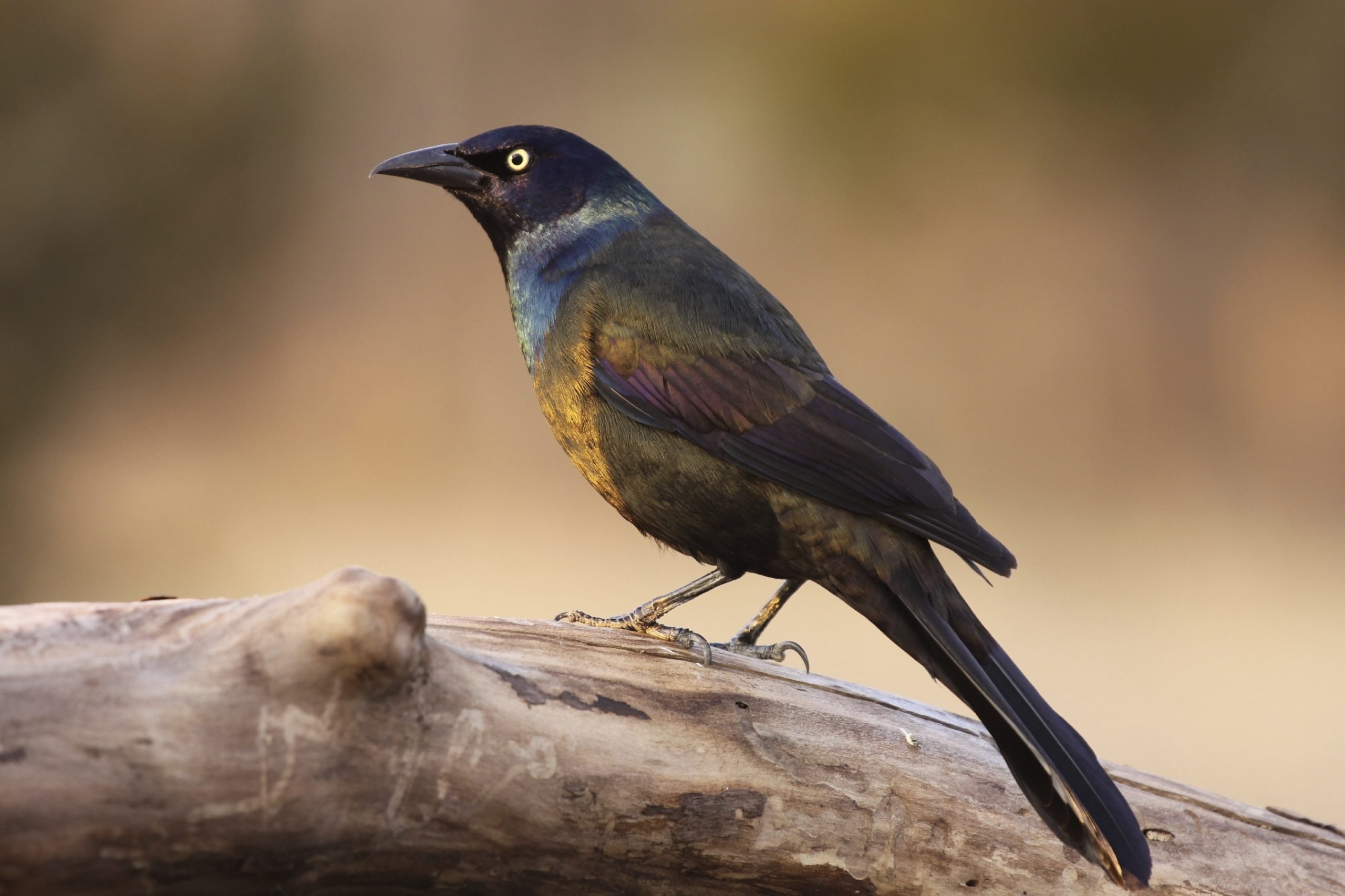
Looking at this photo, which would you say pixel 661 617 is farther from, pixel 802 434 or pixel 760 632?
pixel 802 434

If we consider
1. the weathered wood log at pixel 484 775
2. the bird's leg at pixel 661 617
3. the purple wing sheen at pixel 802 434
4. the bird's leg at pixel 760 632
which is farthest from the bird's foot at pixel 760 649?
the purple wing sheen at pixel 802 434

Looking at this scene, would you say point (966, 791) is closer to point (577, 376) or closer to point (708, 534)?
point (708, 534)

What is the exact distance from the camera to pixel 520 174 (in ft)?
10.5

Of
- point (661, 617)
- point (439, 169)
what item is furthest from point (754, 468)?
→ point (439, 169)

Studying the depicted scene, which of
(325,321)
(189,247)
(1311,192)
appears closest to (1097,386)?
(1311,192)

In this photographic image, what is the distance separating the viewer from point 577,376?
2.78 metres

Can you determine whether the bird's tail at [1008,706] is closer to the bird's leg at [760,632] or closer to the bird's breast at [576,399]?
the bird's leg at [760,632]

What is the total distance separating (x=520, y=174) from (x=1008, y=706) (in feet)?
6.15

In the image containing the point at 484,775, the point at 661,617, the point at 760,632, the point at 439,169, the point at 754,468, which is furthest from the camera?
the point at 439,169

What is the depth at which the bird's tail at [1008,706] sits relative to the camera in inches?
85.2

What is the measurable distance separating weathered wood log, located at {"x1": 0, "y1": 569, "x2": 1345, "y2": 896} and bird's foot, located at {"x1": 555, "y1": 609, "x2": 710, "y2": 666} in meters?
0.04

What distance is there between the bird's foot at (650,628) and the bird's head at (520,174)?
108cm

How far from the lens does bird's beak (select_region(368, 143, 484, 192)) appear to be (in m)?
3.17

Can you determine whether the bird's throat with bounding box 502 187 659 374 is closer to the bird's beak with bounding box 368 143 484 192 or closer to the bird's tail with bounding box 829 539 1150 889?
the bird's beak with bounding box 368 143 484 192
